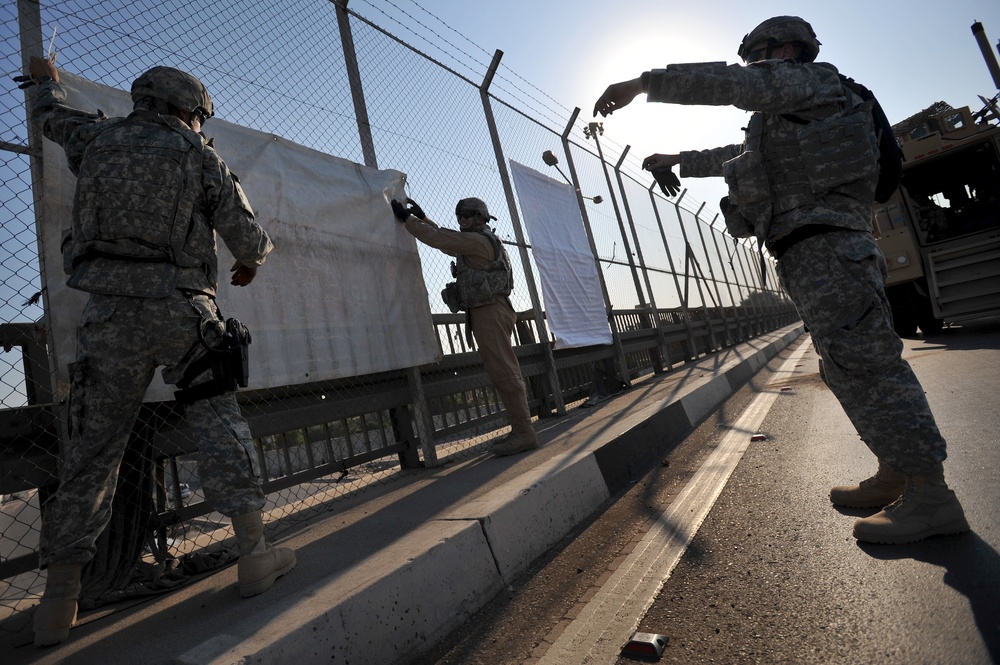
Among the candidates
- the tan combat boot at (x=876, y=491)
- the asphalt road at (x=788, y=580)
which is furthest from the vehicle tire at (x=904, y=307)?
the tan combat boot at (x=876, y=491)

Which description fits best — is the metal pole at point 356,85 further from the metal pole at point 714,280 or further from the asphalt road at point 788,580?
the metal pole at point 714,280

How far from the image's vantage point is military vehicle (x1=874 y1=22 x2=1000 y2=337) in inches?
299

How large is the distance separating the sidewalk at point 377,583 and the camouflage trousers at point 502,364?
2.15 feet

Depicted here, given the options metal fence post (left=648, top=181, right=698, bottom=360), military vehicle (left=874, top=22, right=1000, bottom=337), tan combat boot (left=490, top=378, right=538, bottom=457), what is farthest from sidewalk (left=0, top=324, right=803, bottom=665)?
metal fence post (left=648, top=181, right=698, bottom=360)

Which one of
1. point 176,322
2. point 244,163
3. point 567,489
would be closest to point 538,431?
point 567,489

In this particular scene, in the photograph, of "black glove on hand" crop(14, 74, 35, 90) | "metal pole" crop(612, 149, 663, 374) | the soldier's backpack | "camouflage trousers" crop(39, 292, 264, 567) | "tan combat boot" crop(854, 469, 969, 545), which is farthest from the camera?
"metal pole" crop(612, 149, 663, 374)

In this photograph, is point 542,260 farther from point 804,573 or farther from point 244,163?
point 804,573

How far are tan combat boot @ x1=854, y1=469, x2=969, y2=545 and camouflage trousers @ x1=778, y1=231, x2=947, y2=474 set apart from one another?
0.18 ft

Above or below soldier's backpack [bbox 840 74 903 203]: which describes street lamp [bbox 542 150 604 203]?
above

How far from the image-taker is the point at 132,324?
6.53 ft

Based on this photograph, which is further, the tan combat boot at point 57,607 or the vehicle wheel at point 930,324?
the vehicle wheel at point 930,324

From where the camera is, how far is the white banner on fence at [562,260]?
6172 mm

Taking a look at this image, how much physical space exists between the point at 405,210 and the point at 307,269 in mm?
996

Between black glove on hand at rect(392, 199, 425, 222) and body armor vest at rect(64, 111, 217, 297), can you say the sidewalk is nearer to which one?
body armor vest at rect(64, 111, 217, 297)
